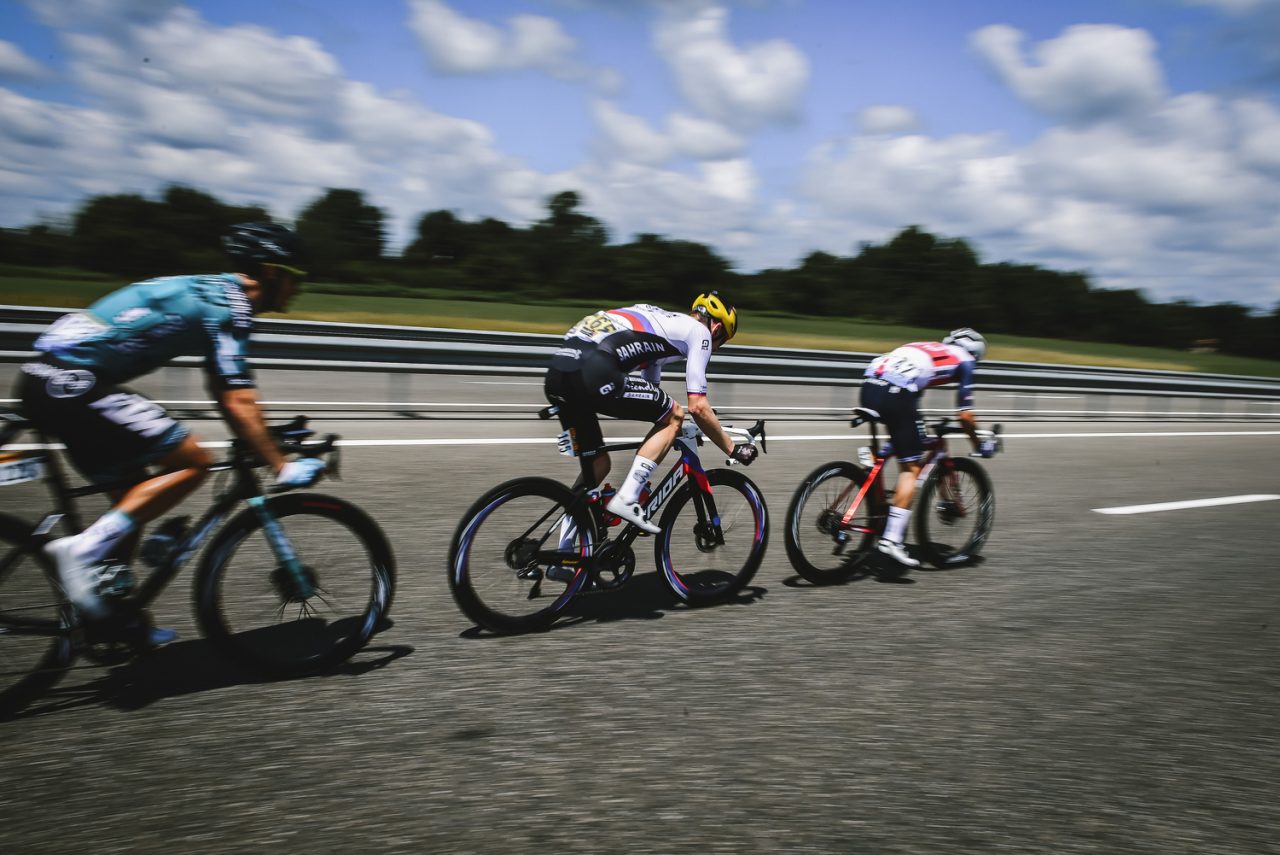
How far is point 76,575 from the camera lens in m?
3.40

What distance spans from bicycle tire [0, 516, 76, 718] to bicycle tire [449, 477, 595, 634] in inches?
62.6

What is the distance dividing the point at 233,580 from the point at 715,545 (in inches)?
104

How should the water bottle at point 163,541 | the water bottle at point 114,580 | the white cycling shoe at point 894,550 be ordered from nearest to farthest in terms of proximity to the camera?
the water bottle at point 114,580 < the water bottle at point 163,541 < the white cycling shoe at point 894,550

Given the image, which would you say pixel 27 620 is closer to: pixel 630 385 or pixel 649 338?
pixel 630 385

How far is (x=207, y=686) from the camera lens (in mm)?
3740

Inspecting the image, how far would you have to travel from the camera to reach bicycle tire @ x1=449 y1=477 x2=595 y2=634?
4.35 m

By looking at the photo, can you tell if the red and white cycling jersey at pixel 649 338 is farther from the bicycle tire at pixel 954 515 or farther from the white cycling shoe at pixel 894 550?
the bicycle tire at pixel 954 515

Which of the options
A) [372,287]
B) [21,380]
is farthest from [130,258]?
[21,380]

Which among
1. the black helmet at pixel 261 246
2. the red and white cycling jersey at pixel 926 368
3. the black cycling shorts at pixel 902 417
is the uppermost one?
the black helmet at pixel 261 246

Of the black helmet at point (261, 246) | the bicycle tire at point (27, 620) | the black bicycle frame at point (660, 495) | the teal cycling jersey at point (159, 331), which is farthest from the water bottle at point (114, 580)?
the black bicycle frame at point (660, 495)

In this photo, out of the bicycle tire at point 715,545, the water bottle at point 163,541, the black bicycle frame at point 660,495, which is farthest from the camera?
the bicycle tire at point 715,545

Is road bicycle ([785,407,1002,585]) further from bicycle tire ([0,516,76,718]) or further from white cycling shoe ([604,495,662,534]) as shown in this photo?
bicycle tire ([0,516,76,718])

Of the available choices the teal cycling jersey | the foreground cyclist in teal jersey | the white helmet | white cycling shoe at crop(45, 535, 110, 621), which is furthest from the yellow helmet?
white cycling shoe at crop(45, 535, 110, 621)

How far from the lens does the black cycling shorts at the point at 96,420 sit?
3412 mm
